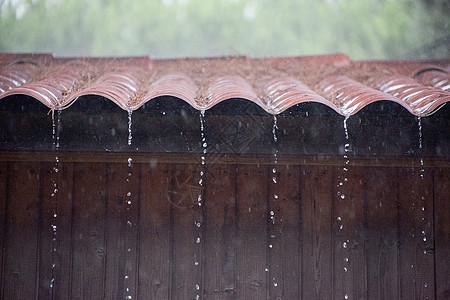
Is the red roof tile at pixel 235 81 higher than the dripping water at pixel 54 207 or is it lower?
higher

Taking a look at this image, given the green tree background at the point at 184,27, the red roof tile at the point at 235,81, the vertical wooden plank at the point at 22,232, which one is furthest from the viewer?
the green tree background at the point at 184,27

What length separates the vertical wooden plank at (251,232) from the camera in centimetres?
405

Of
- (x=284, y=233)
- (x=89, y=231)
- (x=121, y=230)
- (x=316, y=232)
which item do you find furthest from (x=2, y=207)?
(x=316, y=232)

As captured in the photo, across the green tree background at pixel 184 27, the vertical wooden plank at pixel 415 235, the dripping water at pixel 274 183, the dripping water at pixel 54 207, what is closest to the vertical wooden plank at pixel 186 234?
the dripping water at pixel 274 183

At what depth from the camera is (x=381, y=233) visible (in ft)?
13.5

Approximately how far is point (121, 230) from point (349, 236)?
1677 millimetres

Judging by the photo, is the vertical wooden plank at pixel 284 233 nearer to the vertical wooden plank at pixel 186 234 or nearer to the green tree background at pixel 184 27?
the vertical wooden plank at pixel 186 234

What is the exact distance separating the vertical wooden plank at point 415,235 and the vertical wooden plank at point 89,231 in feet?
7.21

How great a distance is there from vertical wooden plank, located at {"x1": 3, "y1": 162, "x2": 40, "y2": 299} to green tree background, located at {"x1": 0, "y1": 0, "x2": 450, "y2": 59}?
13.0 metres

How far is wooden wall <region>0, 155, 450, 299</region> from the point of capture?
405cm

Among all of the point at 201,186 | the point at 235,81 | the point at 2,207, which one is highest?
the point at 235,81

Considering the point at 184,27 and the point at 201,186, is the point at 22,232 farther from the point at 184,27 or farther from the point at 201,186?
the point at 184,27

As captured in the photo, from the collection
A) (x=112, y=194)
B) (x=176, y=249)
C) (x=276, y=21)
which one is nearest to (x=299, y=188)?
(x=176, y=249)

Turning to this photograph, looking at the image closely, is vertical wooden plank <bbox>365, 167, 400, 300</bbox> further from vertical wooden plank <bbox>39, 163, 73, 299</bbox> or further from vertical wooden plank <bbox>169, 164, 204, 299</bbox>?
vertical wooden plank <bbox>39, 163, 73, 299</bbox>
